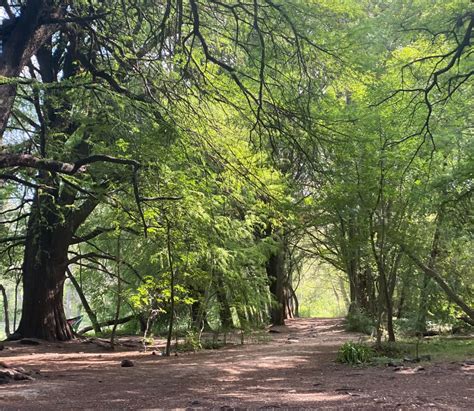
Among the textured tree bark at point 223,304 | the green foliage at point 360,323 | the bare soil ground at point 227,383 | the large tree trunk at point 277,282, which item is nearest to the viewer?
the bare soil ground at point 227,383

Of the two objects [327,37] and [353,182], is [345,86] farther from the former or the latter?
[353,182]

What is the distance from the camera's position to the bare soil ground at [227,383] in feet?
17.5

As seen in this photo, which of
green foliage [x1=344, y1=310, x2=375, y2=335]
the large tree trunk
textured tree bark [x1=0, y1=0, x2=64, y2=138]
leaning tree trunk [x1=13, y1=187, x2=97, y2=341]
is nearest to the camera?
textured tree bark [x1=0, y1=0, x2=64, y2=138]

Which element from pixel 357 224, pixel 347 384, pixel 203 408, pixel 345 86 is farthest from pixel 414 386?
pixel 357 224

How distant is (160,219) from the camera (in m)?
9.92

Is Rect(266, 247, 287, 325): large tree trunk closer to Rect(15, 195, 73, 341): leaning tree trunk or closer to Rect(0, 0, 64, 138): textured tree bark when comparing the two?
Rect(15, 195, 73, 341): leaning tree trunk

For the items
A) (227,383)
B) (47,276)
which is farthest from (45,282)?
(227,383)

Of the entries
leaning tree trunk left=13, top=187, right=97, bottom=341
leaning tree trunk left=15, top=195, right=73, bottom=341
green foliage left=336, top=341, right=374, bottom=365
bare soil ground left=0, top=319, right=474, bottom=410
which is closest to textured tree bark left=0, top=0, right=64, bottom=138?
bare soil ground left=0, top=319, right=474, bottom=410

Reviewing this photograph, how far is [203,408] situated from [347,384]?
250cm

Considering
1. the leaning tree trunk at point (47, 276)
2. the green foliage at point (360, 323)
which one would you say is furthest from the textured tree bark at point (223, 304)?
the green foliage at point (360, 323)

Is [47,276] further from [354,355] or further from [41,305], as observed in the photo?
[354,355]

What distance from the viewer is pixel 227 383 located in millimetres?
7309

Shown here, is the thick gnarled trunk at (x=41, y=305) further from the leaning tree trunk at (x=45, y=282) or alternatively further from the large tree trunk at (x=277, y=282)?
the large tree trunk at (x=277, y=282)

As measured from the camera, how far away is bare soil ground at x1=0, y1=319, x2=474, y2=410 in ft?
17.5
